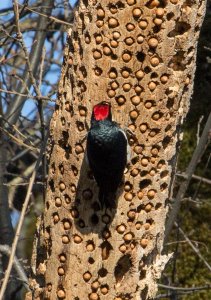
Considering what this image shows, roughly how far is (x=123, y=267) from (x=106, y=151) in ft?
1.57

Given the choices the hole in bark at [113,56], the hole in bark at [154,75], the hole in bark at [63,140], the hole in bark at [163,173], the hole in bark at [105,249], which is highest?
Result: the hole in bark at [113,56]

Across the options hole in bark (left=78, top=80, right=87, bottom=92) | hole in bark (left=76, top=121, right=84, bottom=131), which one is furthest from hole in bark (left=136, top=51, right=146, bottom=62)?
hole in bark (left=76, top=121, right=84, bottom=131)

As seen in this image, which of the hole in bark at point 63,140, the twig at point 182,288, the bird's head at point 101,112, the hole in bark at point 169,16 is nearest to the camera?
the bird's head at point 101,112

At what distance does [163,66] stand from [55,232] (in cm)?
78

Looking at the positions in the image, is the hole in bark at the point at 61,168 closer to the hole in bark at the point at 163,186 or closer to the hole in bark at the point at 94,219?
the hole in bark at the point at 94,219

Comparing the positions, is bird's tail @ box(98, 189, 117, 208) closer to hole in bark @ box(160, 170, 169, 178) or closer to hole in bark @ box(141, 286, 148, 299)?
hole in bark @ box(160, 170, 169, 178)

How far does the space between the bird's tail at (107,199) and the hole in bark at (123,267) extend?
224 millimetres

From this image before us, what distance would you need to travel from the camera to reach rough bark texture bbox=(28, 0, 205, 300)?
3.35 m

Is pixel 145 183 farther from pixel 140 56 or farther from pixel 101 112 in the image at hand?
pixel 140 56

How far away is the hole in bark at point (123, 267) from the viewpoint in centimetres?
341

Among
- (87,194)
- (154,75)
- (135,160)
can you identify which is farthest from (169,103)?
(87,194)

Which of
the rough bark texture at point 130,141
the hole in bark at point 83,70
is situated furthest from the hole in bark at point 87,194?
the hole in bark at point 83,70

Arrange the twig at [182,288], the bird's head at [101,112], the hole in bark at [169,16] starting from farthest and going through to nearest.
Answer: the twig at [182,288] → the hole in bark at [169,16] → the bird's head at [101,112]

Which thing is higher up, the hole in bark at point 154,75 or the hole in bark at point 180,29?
the hole in bark at point 180,29
